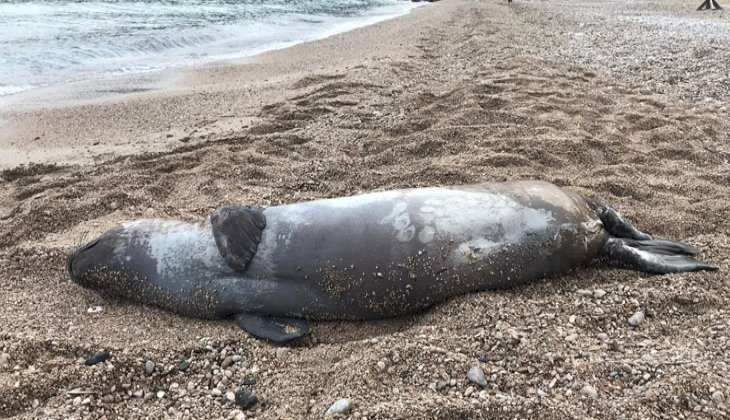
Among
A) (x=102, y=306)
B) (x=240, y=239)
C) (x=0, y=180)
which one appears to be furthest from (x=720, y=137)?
(x=0, y=180)

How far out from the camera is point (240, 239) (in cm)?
337

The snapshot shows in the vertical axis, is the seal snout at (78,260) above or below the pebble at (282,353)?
above

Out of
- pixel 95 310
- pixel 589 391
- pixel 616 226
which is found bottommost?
pixel 95 310

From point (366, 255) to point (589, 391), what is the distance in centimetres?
135

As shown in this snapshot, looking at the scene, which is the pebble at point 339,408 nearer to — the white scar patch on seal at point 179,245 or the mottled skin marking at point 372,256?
the mottled skin marking at point 372,256

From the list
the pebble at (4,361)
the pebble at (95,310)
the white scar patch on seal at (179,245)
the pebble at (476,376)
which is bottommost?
the pebble at (95,310)

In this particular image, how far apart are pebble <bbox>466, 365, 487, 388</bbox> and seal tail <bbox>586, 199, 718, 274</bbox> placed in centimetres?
135

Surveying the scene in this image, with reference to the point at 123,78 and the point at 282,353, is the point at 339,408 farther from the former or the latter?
the point at 123,78

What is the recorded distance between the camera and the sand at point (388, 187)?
2547 mm

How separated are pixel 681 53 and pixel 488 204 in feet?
20.6

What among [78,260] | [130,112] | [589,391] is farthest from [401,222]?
[130,112]

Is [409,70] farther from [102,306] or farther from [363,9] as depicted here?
[363,9]

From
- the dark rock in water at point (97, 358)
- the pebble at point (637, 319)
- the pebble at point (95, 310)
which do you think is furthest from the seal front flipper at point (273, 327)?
the pebble at point (637, 319)

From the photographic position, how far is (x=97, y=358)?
2.88 m
